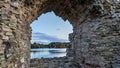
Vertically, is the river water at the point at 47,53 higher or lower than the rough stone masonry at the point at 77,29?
lower

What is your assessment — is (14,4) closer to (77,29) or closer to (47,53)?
(77,29)

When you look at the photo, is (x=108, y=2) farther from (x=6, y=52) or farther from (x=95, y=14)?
(x=6, y=52)

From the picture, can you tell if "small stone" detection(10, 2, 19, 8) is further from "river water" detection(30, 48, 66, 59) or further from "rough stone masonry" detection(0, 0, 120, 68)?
"river water" detection(30, 48, 66, 59)

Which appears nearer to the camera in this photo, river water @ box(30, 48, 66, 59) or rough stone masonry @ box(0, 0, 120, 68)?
rough stone masonry @ box(0, 0, 120, 68)

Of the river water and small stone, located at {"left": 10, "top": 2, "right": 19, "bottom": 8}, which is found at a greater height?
small stone, located at {"left": 10, "top": 2, "right": 19, "bottom": 8}

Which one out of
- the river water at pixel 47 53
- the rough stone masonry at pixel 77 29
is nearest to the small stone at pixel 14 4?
the rough stone masonry at pixel 77 29

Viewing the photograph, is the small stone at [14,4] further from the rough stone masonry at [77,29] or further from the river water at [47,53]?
the river water at [47,53]

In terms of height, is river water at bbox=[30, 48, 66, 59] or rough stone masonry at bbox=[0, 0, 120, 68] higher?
rough stone masonry at bbox=[0, 0, 120, 68]

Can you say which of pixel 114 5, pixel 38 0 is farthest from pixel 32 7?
pixel 114 5

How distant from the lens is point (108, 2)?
197 inches

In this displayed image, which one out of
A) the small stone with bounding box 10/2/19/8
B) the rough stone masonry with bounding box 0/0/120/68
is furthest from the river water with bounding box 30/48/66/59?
the small stone with bounding box 10/2/19/8

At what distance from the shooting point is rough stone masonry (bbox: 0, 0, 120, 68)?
3.33 m

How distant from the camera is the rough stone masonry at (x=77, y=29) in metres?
3.33

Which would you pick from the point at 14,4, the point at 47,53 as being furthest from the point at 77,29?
the point at 47,53
